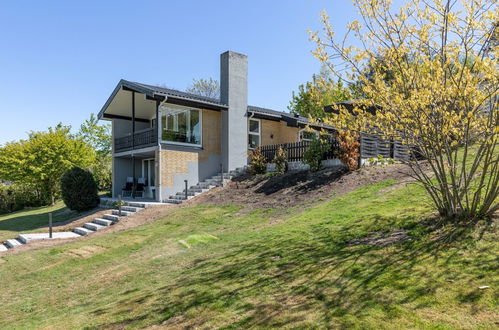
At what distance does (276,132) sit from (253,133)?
77.9 inches

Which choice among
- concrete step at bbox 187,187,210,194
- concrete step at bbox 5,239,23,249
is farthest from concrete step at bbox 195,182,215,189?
concrete step at bbox 5,239,23,249

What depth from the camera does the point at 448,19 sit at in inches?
205

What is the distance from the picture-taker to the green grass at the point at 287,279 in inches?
149

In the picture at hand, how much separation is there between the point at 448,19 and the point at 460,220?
3.37m

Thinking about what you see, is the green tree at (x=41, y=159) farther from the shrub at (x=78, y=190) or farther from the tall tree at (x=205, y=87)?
the tall tree at (x=205, y=87)

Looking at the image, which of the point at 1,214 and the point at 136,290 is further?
the point at 1,214

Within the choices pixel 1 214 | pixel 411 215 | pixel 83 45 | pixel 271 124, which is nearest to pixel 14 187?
pixel 1 214

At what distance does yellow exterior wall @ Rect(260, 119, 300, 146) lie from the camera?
21542 mm

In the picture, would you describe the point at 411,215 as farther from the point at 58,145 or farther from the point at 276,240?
the point at 58,145

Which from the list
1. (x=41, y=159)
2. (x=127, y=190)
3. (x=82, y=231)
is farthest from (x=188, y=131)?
(x=41, y=159)

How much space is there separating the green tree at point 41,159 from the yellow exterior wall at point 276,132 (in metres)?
15.1

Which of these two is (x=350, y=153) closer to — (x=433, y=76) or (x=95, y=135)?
(x=433, y=76)

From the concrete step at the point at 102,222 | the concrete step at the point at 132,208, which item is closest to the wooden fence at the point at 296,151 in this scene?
the concrete step at the point at 132,208

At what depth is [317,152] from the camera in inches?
594
